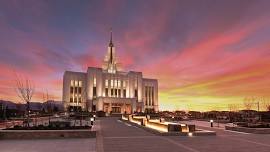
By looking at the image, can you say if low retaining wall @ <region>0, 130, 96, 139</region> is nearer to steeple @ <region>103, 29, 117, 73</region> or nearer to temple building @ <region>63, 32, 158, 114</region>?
temple building @ <region>63, 32, 158, 114</region>

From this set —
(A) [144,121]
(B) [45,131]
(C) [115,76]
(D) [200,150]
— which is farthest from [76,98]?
(D) [200,150]

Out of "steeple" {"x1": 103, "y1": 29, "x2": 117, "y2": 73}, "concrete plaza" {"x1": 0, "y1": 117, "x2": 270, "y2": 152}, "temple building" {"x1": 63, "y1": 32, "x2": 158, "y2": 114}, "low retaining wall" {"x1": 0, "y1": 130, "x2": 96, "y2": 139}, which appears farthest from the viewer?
"steeple" {"x1": 103, "y1": 29, "x2": 117, "y2": 73}

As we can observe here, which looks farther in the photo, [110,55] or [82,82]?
[110,55]

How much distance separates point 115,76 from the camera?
364ft

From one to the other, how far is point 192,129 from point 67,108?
286ft

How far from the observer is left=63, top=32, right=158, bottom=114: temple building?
332 ft

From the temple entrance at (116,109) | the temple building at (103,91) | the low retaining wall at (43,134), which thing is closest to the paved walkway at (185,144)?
the low retaining wall at (43,134)

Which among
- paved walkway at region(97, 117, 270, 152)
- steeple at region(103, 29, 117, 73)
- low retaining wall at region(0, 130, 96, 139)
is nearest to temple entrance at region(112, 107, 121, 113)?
steeple at region(103, 29, 117, 73)

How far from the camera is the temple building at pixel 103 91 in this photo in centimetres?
10119

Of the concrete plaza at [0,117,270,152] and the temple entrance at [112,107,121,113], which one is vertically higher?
the concrete plaza at [0,117,270,152]

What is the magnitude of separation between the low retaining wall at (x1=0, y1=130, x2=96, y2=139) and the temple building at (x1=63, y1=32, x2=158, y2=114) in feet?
261

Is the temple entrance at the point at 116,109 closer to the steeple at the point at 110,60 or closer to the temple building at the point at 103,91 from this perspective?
the temple building at the point at 103,91

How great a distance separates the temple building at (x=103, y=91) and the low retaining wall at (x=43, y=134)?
79.4 meters

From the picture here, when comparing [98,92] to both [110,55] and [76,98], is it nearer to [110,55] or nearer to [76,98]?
[76,98]
